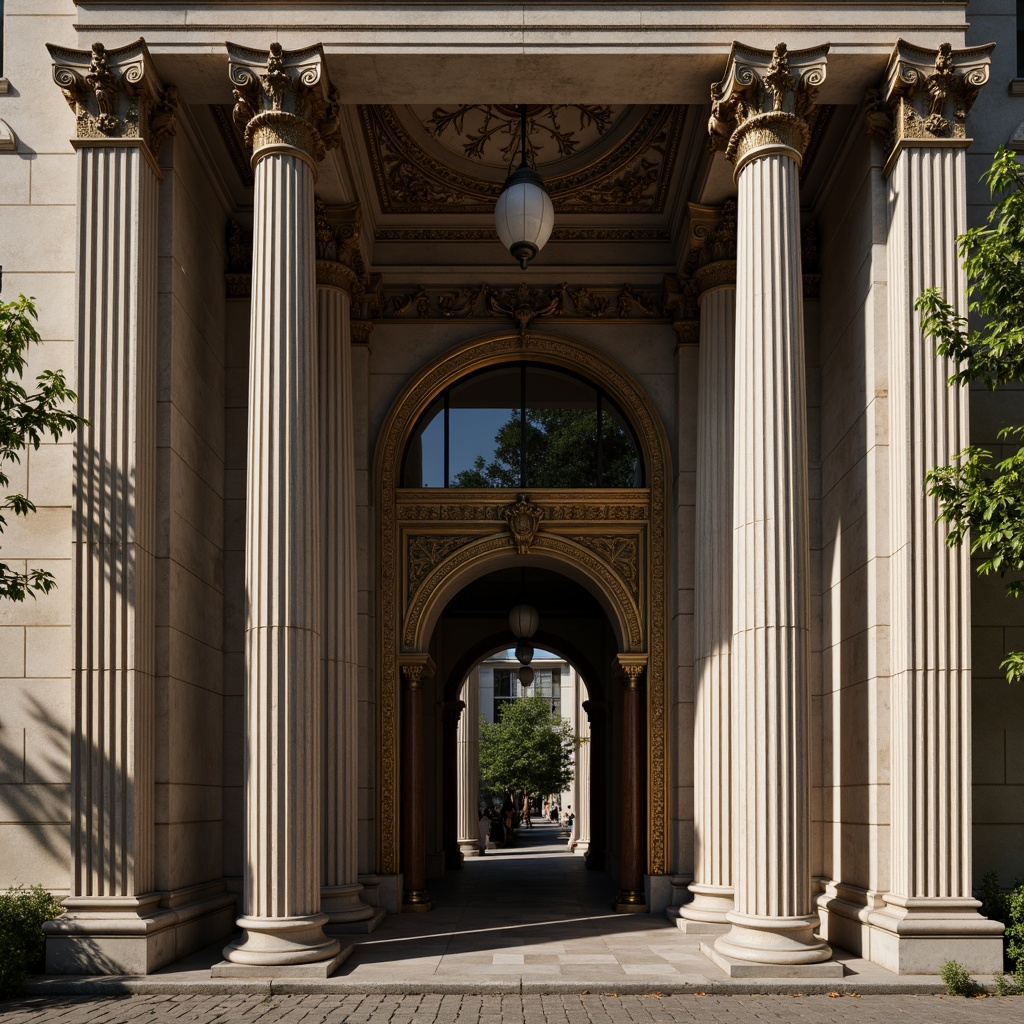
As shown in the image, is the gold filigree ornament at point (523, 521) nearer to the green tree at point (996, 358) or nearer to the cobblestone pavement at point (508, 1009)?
the green tree at point (996, 358)

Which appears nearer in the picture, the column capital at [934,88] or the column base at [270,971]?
the column base at [270,971]

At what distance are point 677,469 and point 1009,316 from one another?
23.7ft

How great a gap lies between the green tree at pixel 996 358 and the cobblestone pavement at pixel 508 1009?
3008mm

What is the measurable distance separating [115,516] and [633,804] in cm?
876

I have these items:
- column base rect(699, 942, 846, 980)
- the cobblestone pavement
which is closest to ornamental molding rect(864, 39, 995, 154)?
column base rect(699, 942, 846, 980)

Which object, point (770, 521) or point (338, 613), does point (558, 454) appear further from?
point (770, 521)

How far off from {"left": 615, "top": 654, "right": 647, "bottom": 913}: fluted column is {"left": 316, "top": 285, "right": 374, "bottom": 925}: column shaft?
391 centimetres

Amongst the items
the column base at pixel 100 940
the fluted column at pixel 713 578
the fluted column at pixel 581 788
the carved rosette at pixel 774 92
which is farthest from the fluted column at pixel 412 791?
the fluted column at pixel 581 788

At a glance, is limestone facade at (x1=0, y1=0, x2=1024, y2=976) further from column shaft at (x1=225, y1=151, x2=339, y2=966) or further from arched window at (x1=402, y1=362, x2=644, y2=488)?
arched window at (x1=402, y1=362, x2=644, y2=488)

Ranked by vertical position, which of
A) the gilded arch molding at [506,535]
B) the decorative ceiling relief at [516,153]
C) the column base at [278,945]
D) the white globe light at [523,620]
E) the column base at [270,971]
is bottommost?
the column base at [270,971]

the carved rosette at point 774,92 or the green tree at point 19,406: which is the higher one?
the carved rosette at point 774,92

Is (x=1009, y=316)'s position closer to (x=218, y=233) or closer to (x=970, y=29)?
(x=970, y=29)

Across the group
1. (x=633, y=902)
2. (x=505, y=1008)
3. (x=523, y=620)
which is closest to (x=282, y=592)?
(x=505, y=1008)

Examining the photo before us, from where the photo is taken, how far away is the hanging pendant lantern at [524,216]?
13812 millimetres
